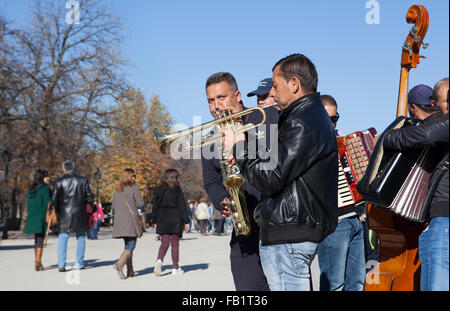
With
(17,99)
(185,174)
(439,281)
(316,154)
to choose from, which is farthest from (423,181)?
(185,174)

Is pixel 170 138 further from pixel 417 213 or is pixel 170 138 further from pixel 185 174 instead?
pixel 185 174

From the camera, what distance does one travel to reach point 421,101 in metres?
4.25

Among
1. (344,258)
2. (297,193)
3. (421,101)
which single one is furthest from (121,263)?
(297,193)

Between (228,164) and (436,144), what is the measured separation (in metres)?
1.30

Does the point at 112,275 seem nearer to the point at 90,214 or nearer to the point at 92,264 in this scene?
the point at 90,214

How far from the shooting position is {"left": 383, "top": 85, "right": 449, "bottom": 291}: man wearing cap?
342 centimetres

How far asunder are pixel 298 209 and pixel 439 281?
1.05m

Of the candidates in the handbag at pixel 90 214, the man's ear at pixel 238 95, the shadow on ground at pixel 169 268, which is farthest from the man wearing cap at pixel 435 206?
the handbag at pixel 90 214

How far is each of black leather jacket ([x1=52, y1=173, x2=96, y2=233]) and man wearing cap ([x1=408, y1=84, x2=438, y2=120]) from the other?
26.3 feet

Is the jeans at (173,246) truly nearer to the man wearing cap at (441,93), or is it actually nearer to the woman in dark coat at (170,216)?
the woman in dark coat at (170,216)

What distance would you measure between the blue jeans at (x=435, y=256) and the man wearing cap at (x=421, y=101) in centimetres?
98

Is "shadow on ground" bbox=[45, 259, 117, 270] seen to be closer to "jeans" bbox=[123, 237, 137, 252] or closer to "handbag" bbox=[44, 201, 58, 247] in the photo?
"handbag" bbox=[44, 201, 58, 247]

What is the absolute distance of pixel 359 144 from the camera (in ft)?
16.8

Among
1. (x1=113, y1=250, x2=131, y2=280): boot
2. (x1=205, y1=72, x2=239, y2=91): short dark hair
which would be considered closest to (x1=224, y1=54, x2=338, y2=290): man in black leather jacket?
(x1=205, y1=72, x2=239, y2=91): short dark hair
